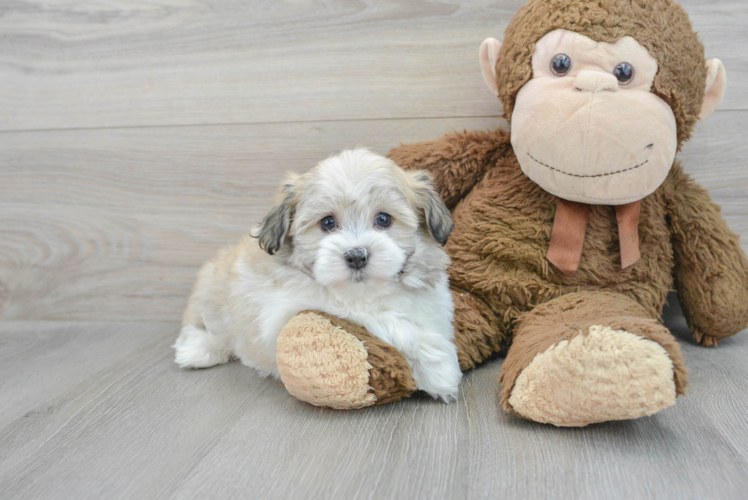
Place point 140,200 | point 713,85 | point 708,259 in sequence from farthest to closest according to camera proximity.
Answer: point 140,200
point 708,259
point 713,85

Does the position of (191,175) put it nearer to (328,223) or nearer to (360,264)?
(328,223)

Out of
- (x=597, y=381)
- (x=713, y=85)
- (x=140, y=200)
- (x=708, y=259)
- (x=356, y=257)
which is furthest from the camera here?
(x=140, y=200)

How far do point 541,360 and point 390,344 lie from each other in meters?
0.37

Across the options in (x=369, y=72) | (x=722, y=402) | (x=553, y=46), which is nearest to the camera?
(x=722, y=402)

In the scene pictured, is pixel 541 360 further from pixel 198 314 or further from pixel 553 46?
pixel 198 314

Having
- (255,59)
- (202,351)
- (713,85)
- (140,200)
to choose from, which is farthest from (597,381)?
A: (140,200)

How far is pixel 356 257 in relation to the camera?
1.23m

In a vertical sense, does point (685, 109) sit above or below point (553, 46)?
below

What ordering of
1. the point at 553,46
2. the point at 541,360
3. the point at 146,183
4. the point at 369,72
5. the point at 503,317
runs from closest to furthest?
the point at 541,360, the point at 553,46, the point at 503,317, the point at 369,72, the point at 146,183

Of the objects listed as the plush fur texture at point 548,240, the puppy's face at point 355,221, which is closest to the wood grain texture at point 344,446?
the plush fur texture at point 548,240

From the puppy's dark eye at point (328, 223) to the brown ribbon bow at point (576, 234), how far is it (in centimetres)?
67

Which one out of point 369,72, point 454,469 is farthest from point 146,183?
point 454,469

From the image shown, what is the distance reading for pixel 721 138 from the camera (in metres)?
1.88

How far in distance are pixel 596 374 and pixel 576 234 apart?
1.87 feet
